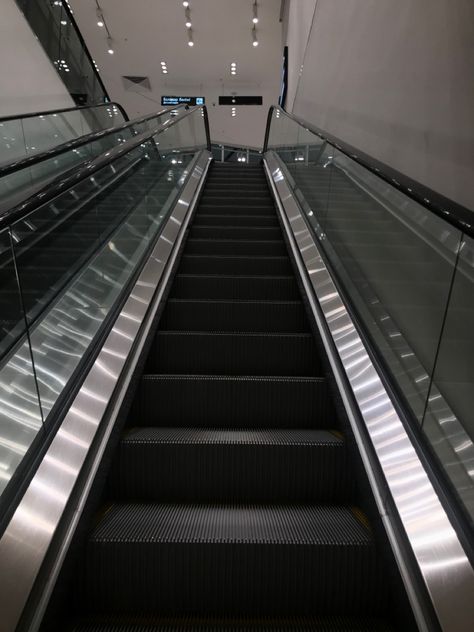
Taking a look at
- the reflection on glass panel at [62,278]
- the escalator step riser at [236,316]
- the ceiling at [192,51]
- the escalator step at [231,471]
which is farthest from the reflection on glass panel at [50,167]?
the ceiling at [192,51]

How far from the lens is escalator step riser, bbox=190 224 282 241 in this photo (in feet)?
14.5

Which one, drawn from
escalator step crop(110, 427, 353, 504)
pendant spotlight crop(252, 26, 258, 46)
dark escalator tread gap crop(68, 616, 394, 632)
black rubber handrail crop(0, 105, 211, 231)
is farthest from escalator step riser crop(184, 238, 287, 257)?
pendant spotlight crop(252, 26, 258, 46)

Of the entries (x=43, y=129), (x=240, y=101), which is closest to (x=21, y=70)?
(x=43, y=129)

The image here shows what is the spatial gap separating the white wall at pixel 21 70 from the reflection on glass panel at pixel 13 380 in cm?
641

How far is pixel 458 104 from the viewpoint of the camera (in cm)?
247

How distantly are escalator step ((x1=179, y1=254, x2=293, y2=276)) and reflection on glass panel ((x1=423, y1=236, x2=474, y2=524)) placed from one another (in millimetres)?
2188

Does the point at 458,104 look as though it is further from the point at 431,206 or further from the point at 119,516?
the point at 119,516

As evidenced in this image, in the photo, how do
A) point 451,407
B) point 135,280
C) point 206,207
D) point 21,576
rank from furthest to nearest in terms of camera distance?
point 206,207 < point 135,280 < point 451,407 < point 21,576

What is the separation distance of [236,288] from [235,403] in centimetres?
125

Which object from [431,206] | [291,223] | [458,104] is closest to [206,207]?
[291,223]

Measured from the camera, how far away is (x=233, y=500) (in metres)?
1.96

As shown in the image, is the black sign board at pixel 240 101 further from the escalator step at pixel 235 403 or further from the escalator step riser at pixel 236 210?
the escalator step at pixel 235 403

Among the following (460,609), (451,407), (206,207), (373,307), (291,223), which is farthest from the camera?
(206,207)

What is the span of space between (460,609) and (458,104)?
2.34 meters
